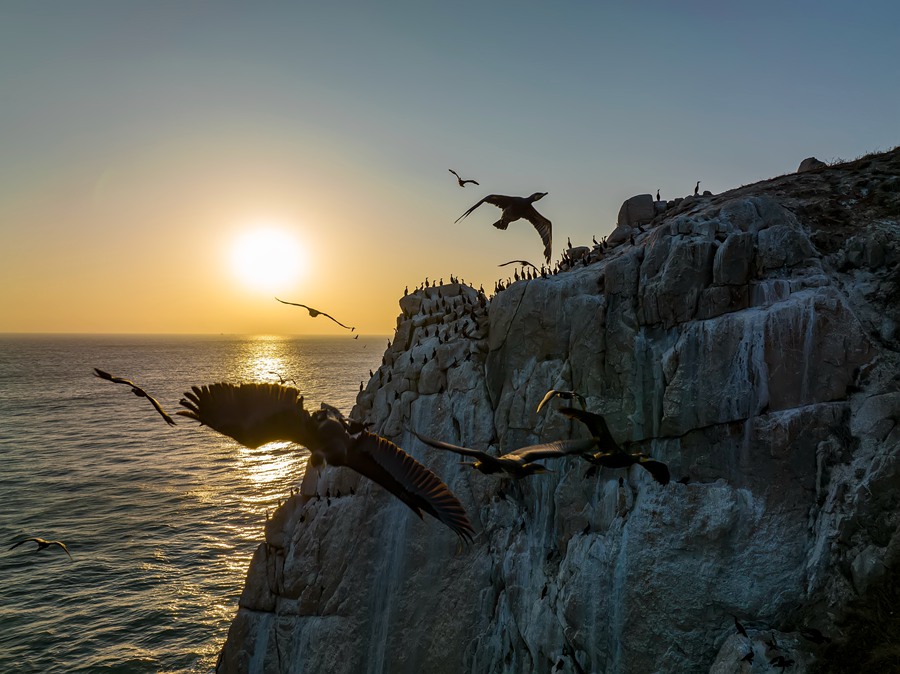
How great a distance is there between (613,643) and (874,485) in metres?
6.36

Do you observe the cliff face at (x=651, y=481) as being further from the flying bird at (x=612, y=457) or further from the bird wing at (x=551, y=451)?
the bird wing at (x=551, y=451)

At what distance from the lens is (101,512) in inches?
1603

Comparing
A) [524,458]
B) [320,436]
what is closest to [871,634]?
[524,458]

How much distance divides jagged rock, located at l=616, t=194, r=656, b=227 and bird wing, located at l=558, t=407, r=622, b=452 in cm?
1372

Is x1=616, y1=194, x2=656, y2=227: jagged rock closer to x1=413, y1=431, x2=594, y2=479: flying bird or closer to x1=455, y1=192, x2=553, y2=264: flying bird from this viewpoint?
x1=455, y1=192, x2=553, y2=264: flying bird

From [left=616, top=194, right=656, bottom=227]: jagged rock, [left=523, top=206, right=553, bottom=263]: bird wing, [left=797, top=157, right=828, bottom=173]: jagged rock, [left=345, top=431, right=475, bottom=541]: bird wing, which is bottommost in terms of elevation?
[left=345, top=431, right=475, bottom=541]: bird wing

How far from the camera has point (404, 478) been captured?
24.3 feet

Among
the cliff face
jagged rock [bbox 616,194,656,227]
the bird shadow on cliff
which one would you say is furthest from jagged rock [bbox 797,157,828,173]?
the bird shadow on cliff

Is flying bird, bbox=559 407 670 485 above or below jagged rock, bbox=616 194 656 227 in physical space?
below

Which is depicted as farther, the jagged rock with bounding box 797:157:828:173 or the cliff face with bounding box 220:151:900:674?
the jagged rock with bounding box 797:157:828:173

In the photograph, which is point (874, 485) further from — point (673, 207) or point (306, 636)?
point (306, 636)

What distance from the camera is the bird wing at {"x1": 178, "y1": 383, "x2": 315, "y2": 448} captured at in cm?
704

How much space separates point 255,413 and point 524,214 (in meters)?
11.8

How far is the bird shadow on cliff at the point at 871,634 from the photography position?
9.55 metres
